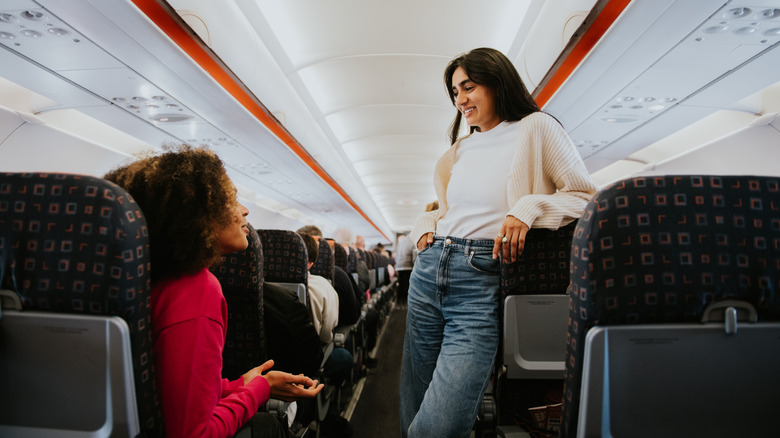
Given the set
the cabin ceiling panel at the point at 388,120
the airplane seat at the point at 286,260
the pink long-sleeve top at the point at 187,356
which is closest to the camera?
the pink long-sleeve top at the point at 187,356

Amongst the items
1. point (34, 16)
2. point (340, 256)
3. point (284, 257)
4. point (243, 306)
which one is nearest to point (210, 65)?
point (34, 16)

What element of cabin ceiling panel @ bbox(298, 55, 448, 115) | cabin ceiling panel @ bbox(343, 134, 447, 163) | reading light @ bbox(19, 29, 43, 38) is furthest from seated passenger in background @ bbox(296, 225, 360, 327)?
cabin ceiling panel @ bbox(343, 134, 447, 163)

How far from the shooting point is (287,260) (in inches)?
83.0

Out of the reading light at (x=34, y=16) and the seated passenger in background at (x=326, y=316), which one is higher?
the reading light at (x=34, y=16)

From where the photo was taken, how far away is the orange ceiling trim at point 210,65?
96.8 inches

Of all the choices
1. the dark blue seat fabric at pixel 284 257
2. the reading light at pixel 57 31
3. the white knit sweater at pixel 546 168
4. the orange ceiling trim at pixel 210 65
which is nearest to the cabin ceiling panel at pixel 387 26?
the orange ceiling trim at pixel 210 65

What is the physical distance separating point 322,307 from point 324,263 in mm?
481

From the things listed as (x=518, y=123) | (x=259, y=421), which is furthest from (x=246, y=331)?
(x=518, y=123)

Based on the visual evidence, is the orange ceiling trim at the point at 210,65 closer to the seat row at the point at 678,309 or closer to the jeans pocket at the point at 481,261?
the jeans pocket at the point at 481,261

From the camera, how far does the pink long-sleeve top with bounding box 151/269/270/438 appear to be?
928 mm

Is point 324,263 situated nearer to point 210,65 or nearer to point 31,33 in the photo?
point 210,65

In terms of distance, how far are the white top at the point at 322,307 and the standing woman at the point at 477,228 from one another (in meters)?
1.20

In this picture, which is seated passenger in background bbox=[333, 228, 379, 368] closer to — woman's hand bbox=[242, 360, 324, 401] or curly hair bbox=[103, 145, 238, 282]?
woman's hand bbox=[242, 360, 324, 401]

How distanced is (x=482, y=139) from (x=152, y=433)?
138cm
